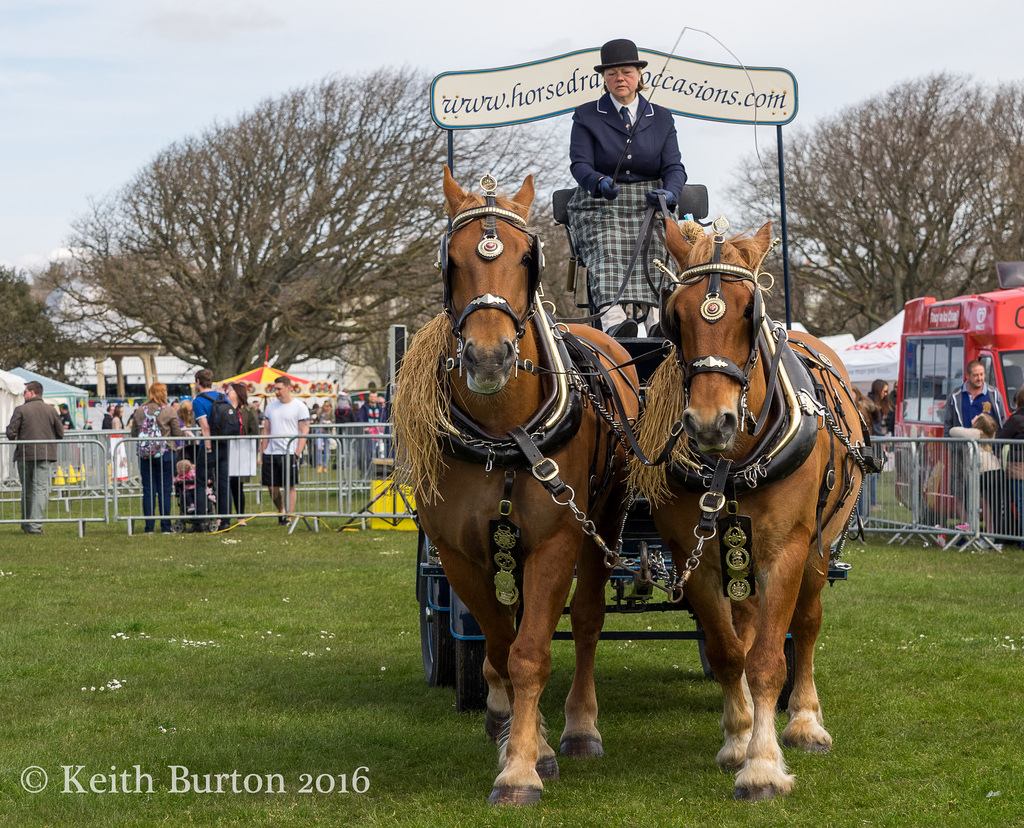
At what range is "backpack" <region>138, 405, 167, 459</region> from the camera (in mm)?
15296

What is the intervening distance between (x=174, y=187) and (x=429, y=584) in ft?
97.0

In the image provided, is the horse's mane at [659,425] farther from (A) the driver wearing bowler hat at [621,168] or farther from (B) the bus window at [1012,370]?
(B) the bus window at [1012,370]

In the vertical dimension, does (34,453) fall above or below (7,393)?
below

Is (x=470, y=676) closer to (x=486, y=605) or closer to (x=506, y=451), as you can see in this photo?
(x=486, y=605)

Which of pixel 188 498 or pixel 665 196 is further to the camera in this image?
pixel 188 498

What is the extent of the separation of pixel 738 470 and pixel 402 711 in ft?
8.66

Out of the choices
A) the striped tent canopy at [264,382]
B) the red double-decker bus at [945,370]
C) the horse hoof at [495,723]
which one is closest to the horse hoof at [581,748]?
the horse hoof at [495,723]

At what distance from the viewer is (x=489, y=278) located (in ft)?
14.0

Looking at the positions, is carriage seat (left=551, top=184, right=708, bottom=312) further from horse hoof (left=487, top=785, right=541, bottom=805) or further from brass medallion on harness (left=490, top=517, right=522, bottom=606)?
horse hoof (left=487, top=785, right=541, bottom=805)

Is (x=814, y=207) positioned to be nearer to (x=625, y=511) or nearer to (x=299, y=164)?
(x=299, y=164)

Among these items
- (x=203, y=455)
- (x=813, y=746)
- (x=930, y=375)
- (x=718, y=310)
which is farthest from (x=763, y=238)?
(x=930, y=375)

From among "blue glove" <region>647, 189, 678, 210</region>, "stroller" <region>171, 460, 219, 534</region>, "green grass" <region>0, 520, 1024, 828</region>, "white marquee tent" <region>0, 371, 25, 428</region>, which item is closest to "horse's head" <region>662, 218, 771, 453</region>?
"green grass" <region>0, 520, 1024, 828</region>

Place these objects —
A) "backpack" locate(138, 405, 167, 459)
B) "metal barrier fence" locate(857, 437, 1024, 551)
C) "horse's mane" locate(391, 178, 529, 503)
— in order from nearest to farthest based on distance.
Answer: "horse's mane" locate(391, 178, 529, 503) < "metal barrier fence" locate(857, 437, 1024, 551) < "backpack" locate(138, 405, 167, 459)

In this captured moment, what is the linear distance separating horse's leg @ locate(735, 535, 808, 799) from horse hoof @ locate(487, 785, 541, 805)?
0.78 metres
